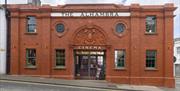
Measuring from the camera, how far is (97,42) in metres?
31.5

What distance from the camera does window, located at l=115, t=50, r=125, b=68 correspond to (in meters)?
31.4

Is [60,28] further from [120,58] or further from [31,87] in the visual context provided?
[31,87]

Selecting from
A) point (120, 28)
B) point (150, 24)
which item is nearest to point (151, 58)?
point (150, 24)

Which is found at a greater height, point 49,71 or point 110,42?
point 110,42

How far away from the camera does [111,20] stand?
31.3m

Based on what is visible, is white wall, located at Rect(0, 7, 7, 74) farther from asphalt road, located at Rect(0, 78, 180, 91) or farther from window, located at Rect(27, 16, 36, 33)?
asphalt road, located at Rect(0, 78, 180, 91)

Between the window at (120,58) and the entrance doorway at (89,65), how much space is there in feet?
4.18

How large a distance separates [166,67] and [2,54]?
590 inches

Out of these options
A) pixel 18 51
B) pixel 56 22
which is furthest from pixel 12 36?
pixel 56 22

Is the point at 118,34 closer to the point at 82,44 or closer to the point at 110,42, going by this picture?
the point at 110,42

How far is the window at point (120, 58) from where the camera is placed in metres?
31.4

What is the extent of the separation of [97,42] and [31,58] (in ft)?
20.6

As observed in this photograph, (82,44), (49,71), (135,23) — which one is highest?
(135,23)

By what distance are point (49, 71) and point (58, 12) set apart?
214 inches
